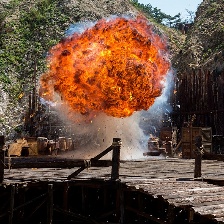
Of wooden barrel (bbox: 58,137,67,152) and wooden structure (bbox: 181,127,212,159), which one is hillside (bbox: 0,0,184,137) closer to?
wooden barrel (bbox: 58,137,67,152)

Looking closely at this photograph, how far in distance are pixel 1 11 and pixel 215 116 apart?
3767 cm

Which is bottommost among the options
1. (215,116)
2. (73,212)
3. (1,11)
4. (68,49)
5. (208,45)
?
(73,212)

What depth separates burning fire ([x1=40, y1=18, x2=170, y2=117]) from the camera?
20719 millimetres

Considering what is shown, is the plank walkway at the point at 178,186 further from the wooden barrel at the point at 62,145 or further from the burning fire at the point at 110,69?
the wooden barrel at the point at 62,145

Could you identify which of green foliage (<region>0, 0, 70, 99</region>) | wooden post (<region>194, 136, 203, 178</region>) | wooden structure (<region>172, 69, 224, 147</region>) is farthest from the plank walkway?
green foliage (<region>0, 0, 70, 99</region>)

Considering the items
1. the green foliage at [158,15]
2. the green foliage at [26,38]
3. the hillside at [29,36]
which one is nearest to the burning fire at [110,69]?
the hillside at [29,36]

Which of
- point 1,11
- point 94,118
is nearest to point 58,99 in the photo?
point 94,118

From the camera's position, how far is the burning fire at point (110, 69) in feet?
68.0

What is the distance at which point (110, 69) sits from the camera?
2066 cm

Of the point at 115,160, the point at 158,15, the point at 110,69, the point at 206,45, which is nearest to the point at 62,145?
the point at 110,69

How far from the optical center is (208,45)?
4109 cm

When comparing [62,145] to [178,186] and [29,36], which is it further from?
[29,36]

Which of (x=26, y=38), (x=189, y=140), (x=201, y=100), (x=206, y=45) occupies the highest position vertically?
(x=26, y=38)

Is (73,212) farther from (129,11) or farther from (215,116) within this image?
(129,11)
